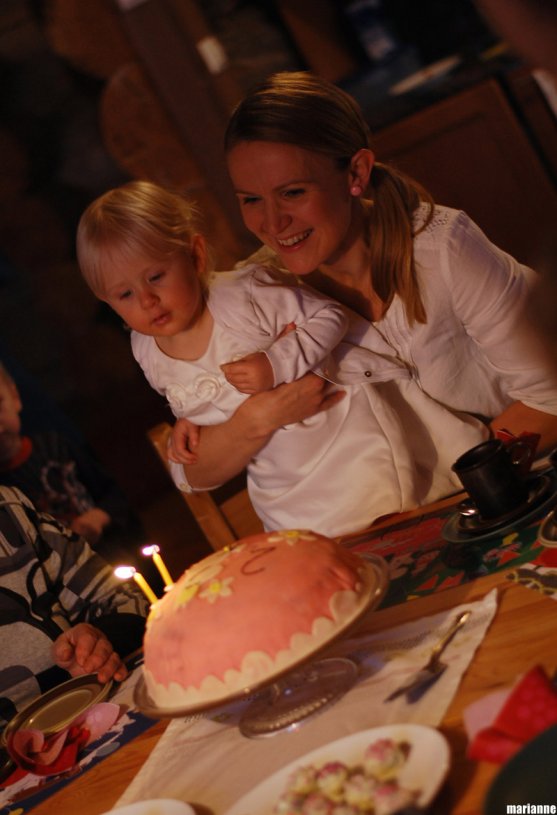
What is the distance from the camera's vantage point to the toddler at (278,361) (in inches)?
62.2

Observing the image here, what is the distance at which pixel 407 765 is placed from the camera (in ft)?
2.75

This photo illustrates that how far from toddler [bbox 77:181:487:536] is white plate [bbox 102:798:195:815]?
0.72m

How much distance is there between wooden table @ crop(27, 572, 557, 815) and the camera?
0.82m

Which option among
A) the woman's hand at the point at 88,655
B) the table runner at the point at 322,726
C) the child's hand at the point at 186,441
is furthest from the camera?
the child's hand at the point at 186,441

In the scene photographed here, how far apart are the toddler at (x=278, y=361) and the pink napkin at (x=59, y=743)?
53 cm

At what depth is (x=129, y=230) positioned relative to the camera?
5.18 feet

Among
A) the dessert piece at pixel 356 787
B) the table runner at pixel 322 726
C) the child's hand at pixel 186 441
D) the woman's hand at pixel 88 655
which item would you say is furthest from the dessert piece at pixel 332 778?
the child's hand at pixel 186 441

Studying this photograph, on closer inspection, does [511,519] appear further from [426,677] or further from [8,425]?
[8,425]

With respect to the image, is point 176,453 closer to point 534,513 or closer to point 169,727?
point 169,727

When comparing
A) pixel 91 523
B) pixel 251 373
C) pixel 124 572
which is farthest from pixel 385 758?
pixel 91 523

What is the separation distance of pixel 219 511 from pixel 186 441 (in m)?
0.30

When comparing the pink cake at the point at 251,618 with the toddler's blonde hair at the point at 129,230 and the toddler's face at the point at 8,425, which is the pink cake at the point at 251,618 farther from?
the toddler's face at the point at 8,425

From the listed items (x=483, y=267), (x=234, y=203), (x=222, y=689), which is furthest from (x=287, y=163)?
(x=234, y=203)

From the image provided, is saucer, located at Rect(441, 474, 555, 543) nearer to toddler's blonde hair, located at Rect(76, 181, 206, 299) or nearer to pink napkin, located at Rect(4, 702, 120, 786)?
pink napkin, located at Rect(4, 702, 120, 786)
